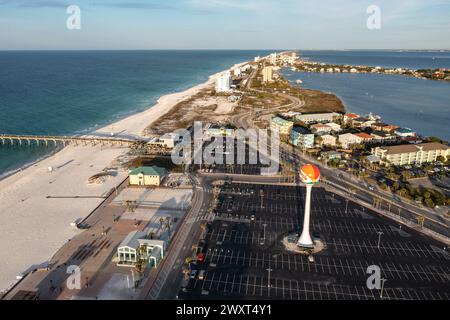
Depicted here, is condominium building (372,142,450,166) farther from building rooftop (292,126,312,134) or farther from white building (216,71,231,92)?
white building (216,71,231,92)

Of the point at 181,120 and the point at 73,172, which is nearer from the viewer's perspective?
the point at 73,172

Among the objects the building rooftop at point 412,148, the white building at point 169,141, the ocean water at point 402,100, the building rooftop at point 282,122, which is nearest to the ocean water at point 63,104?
the white building at point 169,141

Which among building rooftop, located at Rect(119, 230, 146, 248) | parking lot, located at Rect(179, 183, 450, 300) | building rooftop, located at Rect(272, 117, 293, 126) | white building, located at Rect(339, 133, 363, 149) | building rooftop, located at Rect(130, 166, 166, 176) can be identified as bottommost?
parking lot, located at Rect(179, 183, 450, 300)

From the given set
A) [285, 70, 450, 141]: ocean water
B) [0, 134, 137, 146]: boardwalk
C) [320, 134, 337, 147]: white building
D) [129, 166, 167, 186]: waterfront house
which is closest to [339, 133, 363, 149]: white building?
[320, 134, 337, 147]: white building

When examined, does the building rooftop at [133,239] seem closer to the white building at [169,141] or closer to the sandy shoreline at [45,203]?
the sandy shoreline at [45,203]

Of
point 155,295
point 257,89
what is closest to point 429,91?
point 257,89
